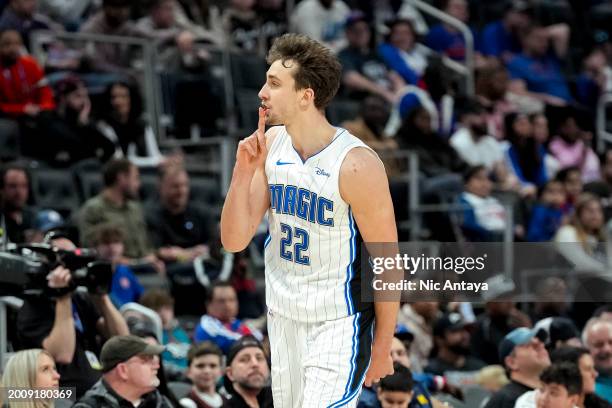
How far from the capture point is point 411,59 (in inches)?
565

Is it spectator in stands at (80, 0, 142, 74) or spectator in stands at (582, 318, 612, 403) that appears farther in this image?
spectator in stands at (80, 0, 142, 74)

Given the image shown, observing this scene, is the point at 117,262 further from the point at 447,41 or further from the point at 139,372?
the point at 447,41

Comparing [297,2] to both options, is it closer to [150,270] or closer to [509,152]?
[509,152]

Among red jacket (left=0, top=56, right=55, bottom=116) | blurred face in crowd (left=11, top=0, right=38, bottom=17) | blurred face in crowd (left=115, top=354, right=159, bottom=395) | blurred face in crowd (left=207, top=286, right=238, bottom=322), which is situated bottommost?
blurred face in crowd (left=207, top=286, right=238, bottom=322)

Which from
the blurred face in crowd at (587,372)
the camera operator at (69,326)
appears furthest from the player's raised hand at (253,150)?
the blurred face in crowd at (587,372)

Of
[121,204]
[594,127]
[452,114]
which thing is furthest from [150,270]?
[594,127]

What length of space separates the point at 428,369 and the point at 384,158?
10.1ft

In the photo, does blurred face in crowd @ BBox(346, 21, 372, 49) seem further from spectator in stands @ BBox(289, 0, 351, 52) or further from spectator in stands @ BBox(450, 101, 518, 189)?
spectator in stands @ BBox(450, 101, 518, 189)

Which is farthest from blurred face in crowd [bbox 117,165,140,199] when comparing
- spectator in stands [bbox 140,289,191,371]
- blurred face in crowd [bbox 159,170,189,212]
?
spectator in stands [bbox 140,289,191,371]

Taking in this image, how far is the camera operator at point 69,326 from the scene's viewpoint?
7152 mm

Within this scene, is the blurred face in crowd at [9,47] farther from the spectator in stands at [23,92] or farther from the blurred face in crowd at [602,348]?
the blurred face in crowd at [602,348]

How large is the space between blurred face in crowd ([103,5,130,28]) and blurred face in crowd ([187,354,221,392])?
5360 mm

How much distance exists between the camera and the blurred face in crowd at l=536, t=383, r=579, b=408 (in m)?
7.38

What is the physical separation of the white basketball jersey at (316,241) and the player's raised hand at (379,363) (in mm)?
199
